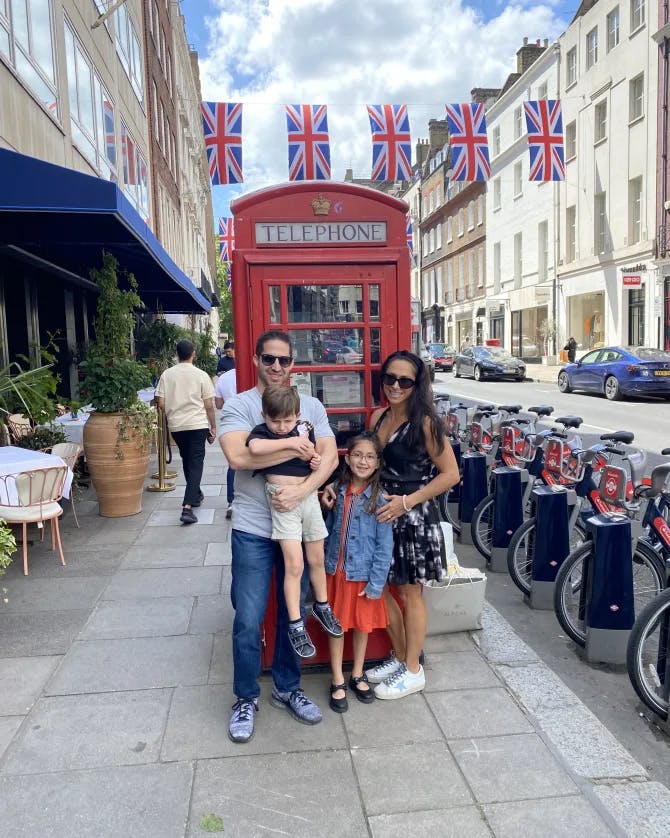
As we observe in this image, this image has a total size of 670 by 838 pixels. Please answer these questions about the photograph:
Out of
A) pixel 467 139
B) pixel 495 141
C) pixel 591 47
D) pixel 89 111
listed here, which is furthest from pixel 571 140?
pixel 89 111

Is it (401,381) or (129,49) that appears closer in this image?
(401,381)

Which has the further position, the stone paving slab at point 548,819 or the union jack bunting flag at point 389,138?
the union jack bunting flag at point 389,138

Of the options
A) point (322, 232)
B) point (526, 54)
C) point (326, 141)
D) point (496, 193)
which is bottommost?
point (322, 232)

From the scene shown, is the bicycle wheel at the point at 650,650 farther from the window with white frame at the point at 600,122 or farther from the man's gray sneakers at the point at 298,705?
the window with white frame at the point at 600,122

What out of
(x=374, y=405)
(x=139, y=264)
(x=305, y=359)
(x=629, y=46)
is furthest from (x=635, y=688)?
(x=629, y=46)

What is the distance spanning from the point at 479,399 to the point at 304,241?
15970 mm

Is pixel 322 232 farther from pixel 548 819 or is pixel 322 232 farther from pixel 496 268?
pixel 496 268

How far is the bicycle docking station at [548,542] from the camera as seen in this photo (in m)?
4.59

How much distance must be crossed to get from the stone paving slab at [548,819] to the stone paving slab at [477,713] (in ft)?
1.58

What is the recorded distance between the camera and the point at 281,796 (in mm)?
2670

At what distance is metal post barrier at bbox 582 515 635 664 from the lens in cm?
375

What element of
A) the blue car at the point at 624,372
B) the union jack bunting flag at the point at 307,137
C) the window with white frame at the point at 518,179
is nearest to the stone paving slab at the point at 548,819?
the union jack bunting flag at the point at 307,137

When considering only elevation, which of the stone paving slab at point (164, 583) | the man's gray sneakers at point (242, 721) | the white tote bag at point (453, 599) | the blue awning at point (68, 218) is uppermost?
the blue awning at point (68, 218)

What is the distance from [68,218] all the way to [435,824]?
5796 millimetres
